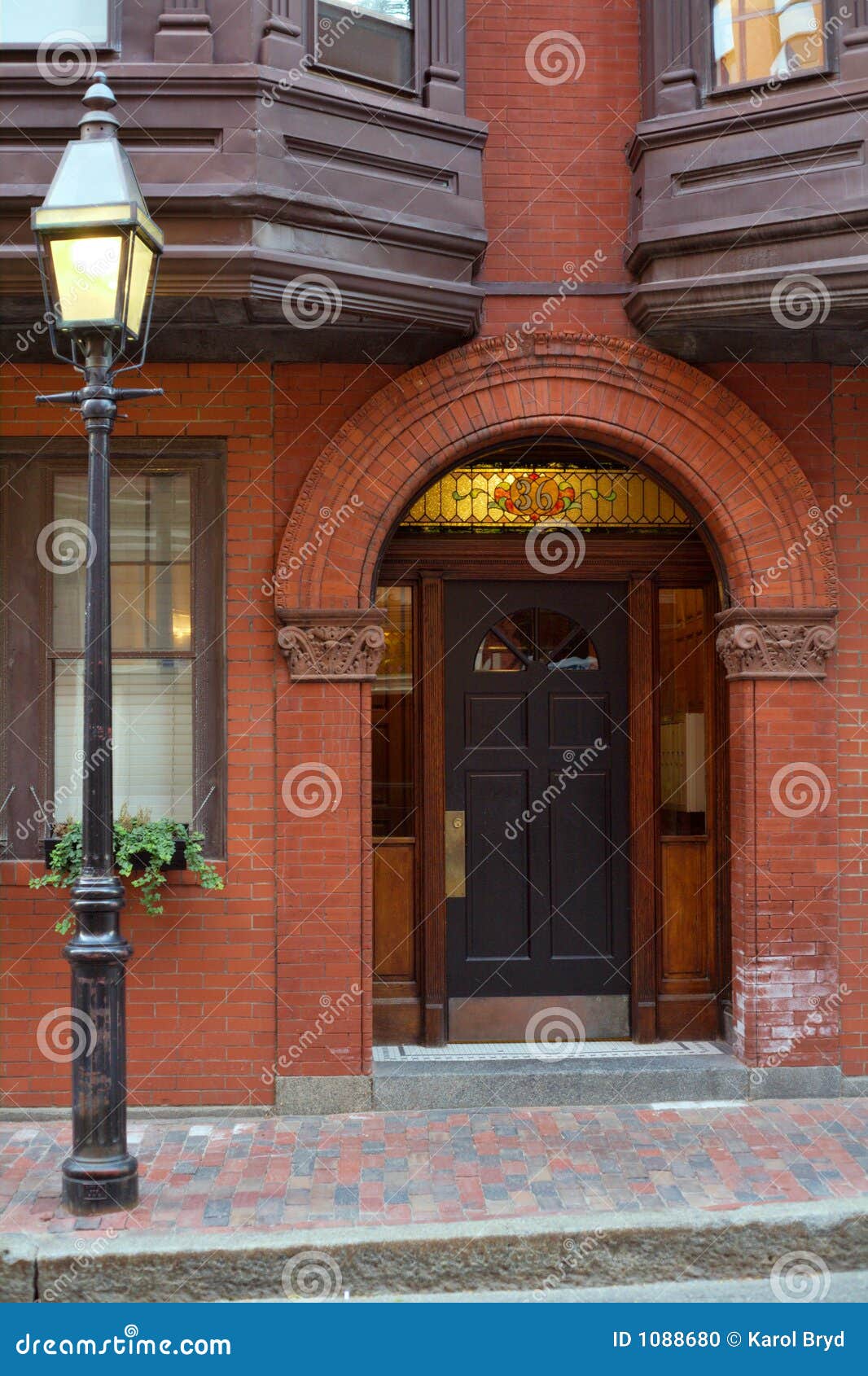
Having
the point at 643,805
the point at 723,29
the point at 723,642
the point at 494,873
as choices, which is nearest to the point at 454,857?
the point at 494,873

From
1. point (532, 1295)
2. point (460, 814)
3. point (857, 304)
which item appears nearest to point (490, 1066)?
point (460, 814)

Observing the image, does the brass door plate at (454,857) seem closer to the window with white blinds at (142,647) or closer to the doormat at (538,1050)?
the doormat at (538,1050)

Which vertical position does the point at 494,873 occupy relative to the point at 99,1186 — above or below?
above

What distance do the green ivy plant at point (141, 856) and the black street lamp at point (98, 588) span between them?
3.58 ft

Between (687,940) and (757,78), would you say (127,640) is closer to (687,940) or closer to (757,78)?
(687,940)

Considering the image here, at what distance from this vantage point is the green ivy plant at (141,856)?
6531 millimetres

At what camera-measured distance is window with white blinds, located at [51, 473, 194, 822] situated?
7.05 metres

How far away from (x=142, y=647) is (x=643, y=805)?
3.24m

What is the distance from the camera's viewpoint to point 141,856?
6602 mm

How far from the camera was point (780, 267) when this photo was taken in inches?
255

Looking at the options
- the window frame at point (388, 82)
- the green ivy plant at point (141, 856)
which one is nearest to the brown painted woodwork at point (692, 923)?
the green ivy plant at point (141, 856)

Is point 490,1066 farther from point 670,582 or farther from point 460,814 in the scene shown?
point 670,582

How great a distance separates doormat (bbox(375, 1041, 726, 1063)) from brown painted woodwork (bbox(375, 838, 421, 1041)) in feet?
0.75

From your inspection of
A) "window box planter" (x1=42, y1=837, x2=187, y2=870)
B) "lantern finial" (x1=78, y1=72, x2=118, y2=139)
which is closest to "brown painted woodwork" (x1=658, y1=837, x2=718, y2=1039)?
"window box planter" (x1=42, y1=837, x2=187, y2=870)
